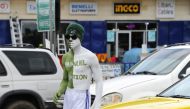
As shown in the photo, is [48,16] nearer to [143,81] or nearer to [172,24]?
[143,81]

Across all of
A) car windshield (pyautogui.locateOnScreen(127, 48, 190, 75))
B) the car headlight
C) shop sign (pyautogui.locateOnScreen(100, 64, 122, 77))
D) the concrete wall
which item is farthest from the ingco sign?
the car headlight

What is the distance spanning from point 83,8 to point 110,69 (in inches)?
477

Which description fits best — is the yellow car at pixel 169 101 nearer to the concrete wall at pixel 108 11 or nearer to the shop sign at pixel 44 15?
the shop sign at pixel 44 15

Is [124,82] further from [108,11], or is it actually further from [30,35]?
[108,11]

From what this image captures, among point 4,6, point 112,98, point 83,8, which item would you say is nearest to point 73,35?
point 112,98

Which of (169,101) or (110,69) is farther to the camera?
(110,69)

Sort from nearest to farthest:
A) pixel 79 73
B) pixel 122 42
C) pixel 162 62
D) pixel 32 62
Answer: pixel 79 73 → pixel 162 62 → pixel 32 62 → pixel 122 42

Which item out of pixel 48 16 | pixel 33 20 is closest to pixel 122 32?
pixel 33 20

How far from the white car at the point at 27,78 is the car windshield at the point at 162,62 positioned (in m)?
1.79

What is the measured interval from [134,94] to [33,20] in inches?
742

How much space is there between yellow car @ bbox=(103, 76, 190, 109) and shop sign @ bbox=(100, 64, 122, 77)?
872cm

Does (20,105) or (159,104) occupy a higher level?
(159,104)

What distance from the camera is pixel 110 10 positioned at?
Result: 28453 millimetres

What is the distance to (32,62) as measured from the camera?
11242 millimetres
